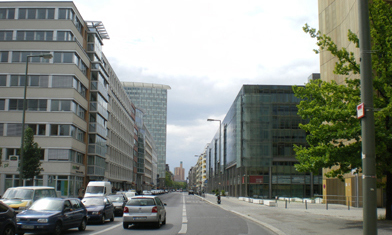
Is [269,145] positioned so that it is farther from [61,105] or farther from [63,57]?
[63,57]

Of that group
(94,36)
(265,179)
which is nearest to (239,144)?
(265,179)

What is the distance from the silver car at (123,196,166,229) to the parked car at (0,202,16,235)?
570 cm

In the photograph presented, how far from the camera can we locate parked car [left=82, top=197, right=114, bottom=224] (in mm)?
20766

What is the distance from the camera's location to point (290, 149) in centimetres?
7606

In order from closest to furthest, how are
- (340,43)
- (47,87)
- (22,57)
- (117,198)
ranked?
(117,198) → (340,43) → (47,87) → (22,57)

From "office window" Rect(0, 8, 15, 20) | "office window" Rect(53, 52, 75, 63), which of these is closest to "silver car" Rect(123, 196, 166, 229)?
"office window" Rect(53, 52, 75, 63)

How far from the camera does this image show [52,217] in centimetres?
1511

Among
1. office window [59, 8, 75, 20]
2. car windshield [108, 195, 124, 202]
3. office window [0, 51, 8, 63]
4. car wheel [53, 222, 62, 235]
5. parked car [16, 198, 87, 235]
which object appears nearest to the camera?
parked car [16, 198, 87, 235]

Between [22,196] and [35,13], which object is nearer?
[22,196]

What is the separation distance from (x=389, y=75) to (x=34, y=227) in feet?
50.0

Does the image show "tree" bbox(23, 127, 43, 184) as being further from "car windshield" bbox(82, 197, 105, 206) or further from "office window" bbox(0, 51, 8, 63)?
"car windshield" bbox(82, 197, 105, 206)

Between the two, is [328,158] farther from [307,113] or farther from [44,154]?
[44,154]

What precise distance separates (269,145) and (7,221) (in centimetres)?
6482

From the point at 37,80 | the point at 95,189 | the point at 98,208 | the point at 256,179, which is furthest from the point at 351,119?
the point at 256,179
